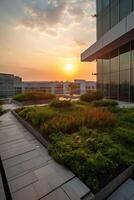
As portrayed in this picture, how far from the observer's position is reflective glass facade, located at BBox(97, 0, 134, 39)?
11.0 m

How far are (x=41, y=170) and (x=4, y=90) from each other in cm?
5408

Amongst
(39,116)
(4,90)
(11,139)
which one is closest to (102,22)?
(39,116)

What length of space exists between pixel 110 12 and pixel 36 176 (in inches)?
590

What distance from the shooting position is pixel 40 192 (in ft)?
8.27

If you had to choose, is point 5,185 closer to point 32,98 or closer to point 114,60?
point 32,98

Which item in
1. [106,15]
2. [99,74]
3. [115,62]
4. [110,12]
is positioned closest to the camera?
[110,12]

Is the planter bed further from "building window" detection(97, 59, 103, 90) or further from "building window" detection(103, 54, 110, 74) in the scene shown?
"building window" detection(97, 59, 103, 90)

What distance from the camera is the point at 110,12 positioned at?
12922 mm

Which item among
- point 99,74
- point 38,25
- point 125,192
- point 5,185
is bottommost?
point 125,192

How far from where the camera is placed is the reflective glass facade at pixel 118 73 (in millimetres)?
11594

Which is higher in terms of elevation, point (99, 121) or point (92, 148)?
point (99, 121)

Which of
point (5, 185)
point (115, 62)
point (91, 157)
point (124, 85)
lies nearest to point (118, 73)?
point (115, 62)

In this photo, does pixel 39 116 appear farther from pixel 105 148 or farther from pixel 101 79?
pixel 101 79

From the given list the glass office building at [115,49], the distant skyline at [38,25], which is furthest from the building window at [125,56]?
the distant skyline at [38,25]
